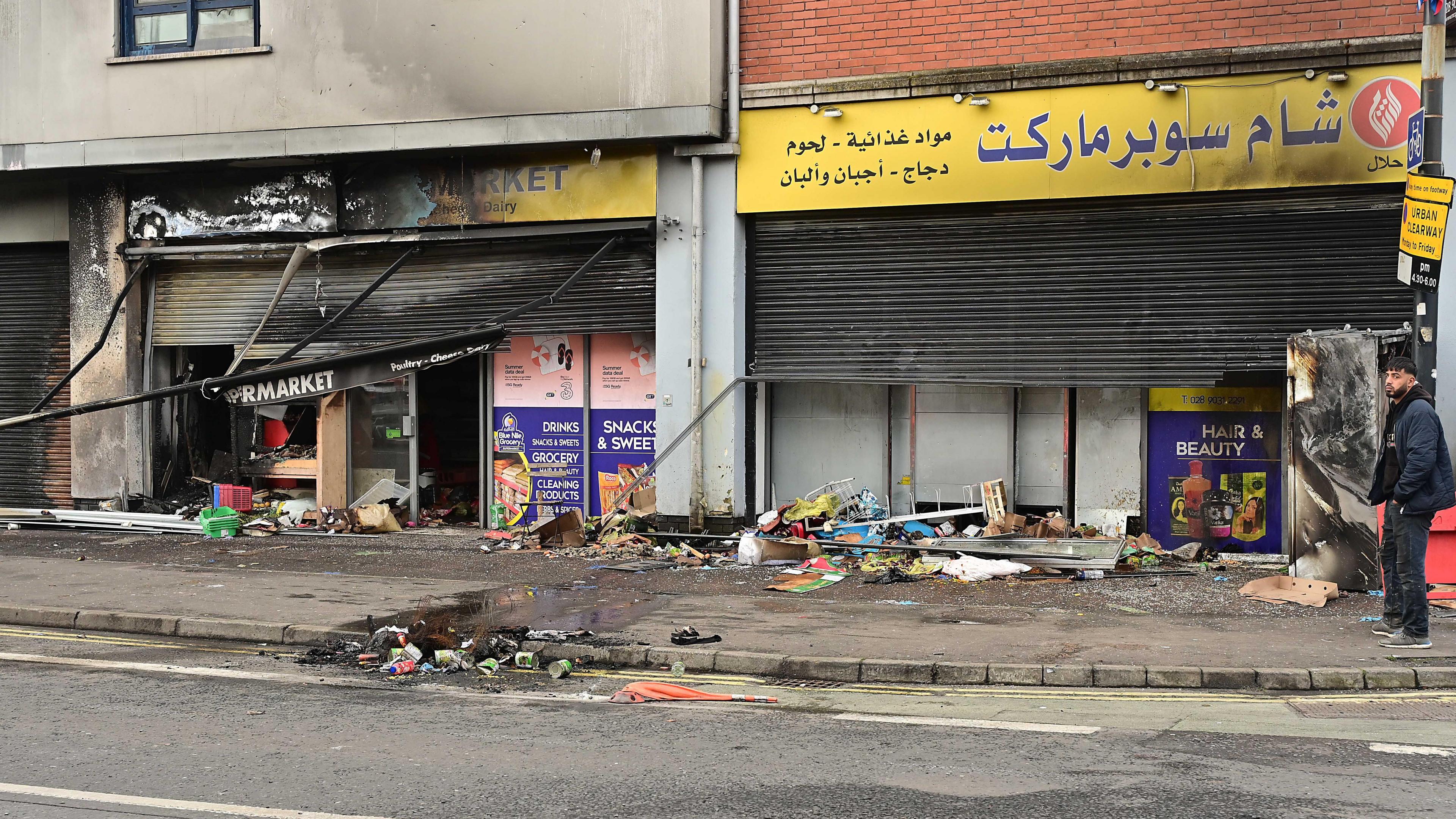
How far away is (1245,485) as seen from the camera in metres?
12.4

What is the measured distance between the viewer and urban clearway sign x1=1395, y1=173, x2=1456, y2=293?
9141 millimetres

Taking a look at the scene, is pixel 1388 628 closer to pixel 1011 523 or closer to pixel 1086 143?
pixel 1011 523

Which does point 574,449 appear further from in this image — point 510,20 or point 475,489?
point 510,20

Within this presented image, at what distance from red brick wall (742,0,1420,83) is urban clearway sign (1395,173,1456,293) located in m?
2.90

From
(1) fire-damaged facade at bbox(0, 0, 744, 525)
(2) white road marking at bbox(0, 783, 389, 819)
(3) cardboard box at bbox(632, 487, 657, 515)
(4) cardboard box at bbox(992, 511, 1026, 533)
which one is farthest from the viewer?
(3) cardboard box at bbox(632, 487, 657, 515)

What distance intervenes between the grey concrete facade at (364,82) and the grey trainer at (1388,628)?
797cm

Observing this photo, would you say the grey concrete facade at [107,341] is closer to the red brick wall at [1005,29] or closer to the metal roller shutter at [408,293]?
the metal roller shutter at [408,293]

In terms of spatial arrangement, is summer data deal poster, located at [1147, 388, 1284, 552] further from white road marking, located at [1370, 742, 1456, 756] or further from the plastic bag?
white road marking, located at [1370, 742, 1456, 756]

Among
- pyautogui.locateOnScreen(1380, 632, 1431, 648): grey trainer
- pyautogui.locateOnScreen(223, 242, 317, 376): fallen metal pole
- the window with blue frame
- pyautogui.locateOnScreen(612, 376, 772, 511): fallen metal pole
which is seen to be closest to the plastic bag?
pyautogui.locateOnScreen(612, 376, 772, 511): fallen metal pole

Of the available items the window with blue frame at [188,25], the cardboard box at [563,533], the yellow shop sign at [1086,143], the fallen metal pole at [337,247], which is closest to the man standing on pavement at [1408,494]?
the yellow shop sign at [1086,143]

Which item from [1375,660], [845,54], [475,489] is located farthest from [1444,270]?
[475,489]

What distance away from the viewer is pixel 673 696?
723 cm

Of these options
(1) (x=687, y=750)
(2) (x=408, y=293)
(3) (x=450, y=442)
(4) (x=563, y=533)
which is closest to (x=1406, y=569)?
(1) (x=687, y=750)

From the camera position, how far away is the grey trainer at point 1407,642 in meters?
8.10
